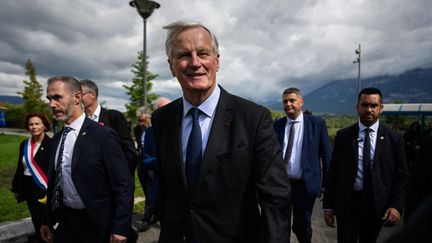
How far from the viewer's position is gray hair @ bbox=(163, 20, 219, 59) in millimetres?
1821

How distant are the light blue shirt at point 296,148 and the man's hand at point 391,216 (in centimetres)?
123

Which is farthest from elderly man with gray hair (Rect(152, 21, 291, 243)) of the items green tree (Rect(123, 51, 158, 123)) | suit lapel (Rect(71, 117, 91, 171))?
green tree (Rect(123, 51, 158, 123))

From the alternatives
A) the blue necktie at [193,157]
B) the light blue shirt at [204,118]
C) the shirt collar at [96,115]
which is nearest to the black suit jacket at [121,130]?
the shirt collar at [96,115]

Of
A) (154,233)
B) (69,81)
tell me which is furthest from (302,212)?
(69,81)

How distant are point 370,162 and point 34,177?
15.1 ft

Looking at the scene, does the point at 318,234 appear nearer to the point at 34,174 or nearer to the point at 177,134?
the point at 177,134

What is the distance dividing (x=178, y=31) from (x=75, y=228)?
2068 mm

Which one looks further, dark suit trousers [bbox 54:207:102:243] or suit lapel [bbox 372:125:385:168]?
suit lapel [bbox 372:125:385:168]

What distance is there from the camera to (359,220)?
343 cm

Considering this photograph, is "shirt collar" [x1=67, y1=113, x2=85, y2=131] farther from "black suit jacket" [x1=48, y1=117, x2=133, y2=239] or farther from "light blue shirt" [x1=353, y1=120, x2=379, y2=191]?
"light blue shirt" [x1=353, y1=120, x2=379, y2=191]

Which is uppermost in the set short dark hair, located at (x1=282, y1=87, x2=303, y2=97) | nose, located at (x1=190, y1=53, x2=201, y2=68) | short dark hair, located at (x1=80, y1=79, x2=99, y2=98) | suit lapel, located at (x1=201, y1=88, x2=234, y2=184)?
short dark hair, located at (x1=282, y1=87, x2=303, y2=97)

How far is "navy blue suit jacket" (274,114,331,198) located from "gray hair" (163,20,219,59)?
2.81m

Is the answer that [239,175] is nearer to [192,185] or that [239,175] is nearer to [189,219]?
[192,185]

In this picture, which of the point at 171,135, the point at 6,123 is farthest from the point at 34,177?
the point at 6,123
